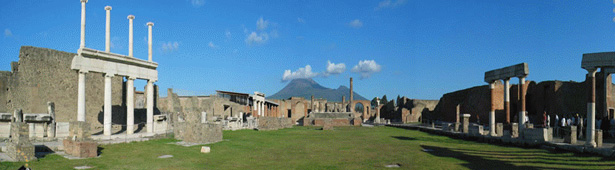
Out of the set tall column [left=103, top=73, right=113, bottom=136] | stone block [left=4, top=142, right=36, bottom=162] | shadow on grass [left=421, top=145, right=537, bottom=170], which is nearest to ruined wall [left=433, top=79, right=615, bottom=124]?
shadow on grass [left=421, top=145, right=537, bottom=170]

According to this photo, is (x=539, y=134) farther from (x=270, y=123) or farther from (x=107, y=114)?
(x=270, y=123)

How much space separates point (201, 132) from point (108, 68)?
6373 mm

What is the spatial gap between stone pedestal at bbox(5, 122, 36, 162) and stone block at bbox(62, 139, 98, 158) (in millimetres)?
1205

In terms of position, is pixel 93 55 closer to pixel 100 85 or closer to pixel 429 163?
pixel 100 85

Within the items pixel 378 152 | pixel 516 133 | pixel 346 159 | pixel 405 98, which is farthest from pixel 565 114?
pixel 405 98

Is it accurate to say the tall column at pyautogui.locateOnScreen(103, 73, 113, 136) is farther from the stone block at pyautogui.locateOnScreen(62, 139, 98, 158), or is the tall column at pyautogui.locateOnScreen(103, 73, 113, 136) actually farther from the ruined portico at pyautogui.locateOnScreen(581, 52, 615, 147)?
the ruined portico at pyautogui.locateOnScreen(581, 52, 615, 147)

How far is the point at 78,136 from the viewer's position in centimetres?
1353

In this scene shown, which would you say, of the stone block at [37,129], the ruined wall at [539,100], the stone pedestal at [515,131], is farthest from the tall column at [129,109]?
the ruined wall at [539,100]

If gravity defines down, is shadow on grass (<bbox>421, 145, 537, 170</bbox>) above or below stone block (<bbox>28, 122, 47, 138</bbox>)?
below

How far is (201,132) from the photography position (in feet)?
58.4

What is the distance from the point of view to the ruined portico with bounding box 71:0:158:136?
19125 millimetres

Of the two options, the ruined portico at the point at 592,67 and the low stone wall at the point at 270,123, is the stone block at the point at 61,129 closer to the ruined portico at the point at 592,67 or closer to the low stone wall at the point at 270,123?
Result: the low stone wall at the point at 270,123

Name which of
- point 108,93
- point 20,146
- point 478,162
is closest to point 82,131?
point 20,146

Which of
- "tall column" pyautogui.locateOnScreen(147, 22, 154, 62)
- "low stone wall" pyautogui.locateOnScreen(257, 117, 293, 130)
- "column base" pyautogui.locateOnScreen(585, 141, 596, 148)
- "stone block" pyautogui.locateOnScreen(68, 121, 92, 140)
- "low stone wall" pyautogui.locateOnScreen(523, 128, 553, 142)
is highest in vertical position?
"tall column" pyautogui.locateOnScreen(147, 22, 154, 62)
